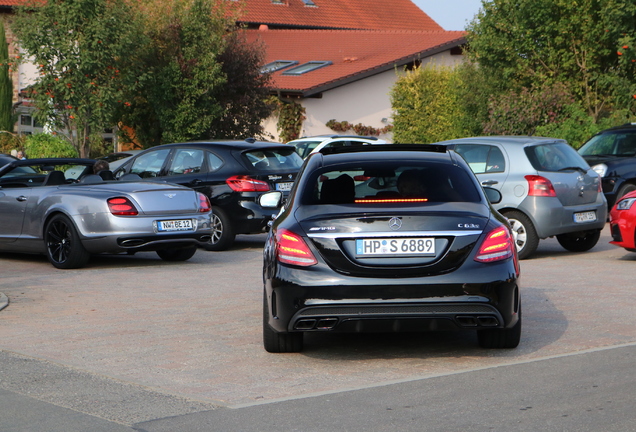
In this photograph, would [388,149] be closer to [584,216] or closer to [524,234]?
[524,234]

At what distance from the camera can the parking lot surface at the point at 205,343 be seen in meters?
6.45

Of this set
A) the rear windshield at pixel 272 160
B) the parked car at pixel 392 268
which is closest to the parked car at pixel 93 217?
the rear windshield at pixel 272 160

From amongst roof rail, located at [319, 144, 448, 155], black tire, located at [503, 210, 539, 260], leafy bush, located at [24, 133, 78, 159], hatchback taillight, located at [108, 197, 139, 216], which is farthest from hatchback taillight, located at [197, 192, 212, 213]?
leafy bush, located at [24, 133, 78, 159]

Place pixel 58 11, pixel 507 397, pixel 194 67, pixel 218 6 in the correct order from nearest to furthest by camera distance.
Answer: pixel 507 397, pixel 58 11, pixel 194 67, pixel 218 6

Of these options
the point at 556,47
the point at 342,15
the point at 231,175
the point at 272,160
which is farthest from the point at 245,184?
the point at 342,15

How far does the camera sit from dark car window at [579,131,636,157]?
20031mm

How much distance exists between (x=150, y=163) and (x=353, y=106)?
26.3 metres

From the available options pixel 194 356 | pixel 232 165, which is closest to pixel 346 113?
pixel 232 165

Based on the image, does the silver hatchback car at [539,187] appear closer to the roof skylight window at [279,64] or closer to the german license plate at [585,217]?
the german license plate at [585,217]

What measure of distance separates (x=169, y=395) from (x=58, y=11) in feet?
75.5

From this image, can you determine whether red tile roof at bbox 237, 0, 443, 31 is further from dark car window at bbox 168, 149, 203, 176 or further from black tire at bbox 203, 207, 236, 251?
black tire at bbox 203, 207, 236, 251

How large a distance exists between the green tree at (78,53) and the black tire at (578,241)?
1606cm

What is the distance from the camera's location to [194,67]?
3084cm

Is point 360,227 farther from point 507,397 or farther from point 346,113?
point 346,113
